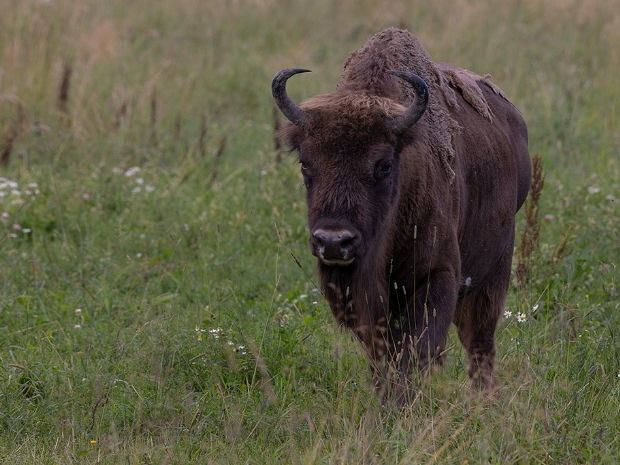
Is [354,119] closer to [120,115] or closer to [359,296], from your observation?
[359,296]

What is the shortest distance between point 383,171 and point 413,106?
13.2 inches

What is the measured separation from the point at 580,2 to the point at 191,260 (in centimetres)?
936

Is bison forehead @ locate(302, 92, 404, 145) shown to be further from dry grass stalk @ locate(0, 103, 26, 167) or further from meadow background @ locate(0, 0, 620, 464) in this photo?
dry grass stalk @ locate(0, 103, 26, 167)

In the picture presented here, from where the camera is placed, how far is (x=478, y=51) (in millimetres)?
11789

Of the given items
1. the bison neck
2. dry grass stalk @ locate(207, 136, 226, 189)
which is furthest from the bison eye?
dry grass stalk @ locate(207, 136, 226, 189)

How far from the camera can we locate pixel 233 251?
6.96 metres

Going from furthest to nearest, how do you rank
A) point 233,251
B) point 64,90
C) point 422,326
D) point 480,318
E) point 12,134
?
point 64,90
point 12,134
point 233,251
point 480,318
point 422,326

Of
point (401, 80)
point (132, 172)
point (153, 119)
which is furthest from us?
point (153, 119)

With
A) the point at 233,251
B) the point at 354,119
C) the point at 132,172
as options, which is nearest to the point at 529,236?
the point at 354,119

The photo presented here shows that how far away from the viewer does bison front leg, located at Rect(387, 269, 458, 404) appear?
4.19 metres

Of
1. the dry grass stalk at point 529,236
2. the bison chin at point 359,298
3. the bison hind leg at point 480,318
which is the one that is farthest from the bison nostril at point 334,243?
the dry grass stalk at point 529,236

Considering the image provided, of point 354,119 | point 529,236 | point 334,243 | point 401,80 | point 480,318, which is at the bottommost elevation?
point 480,318

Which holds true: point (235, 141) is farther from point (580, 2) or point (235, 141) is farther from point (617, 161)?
point (580, 2)

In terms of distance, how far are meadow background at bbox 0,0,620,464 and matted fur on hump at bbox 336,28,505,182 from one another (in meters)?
1.03
